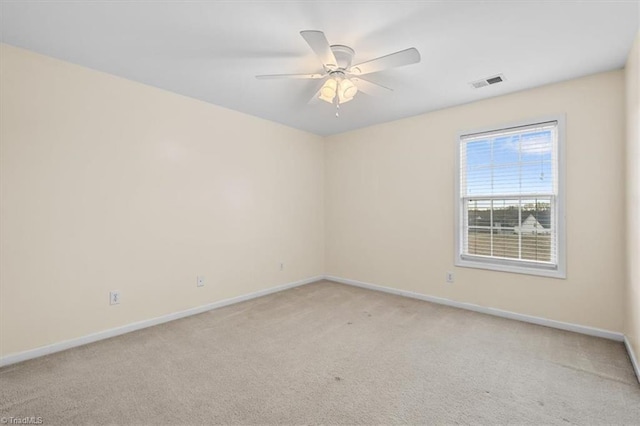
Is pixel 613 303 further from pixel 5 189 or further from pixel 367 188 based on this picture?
pixel 5 189

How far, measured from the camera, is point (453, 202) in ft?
12.4

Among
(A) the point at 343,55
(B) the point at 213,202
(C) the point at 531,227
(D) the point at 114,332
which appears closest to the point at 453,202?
(C) the point at 531,227

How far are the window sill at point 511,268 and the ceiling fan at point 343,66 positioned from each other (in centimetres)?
234

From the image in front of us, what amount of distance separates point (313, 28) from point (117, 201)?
8.00 ft

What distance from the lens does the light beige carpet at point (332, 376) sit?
1.79m

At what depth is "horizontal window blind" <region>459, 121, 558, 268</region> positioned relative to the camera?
10.3 feet

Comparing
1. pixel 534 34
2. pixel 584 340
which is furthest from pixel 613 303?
pixel 534 34

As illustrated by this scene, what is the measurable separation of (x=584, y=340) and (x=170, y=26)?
439cm

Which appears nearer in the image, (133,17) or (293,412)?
(293,412)

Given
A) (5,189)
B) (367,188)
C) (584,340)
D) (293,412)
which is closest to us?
(293,412)

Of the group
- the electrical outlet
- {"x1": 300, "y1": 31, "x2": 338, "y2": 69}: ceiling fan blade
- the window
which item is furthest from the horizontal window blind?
{"x1": 300, "y1": 31, "x2": 338, "y2": 69}: ceiling fan blade

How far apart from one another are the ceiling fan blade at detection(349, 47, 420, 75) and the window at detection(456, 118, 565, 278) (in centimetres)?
195

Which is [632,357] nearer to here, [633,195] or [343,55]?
[633,195]

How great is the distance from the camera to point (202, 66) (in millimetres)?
2709
